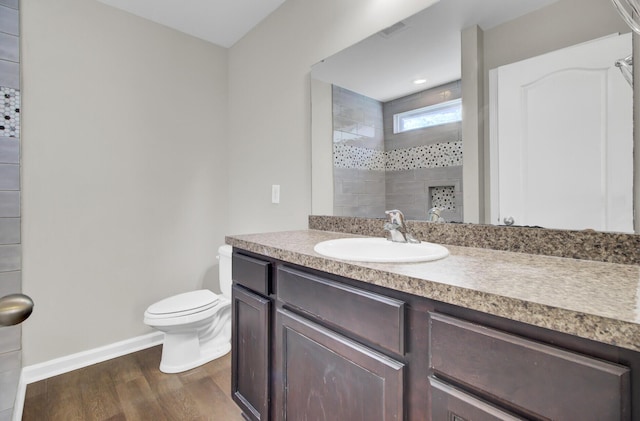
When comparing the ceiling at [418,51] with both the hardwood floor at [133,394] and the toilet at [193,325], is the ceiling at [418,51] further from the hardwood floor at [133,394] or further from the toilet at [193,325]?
the hardwood floor at [133,394]

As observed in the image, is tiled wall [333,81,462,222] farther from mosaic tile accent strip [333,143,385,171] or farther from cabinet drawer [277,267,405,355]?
cabinet drawer [277,267,405,355]

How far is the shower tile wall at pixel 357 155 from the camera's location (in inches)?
61.7

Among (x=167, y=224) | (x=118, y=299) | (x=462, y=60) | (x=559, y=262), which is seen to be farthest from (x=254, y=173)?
(x=559, y=262)

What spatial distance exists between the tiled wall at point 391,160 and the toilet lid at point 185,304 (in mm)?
1067

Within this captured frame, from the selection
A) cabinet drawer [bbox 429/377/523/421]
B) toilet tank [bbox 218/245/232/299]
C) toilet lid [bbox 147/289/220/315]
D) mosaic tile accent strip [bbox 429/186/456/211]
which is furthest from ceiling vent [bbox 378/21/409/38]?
toilet lid [bbox 147/289/220/315]

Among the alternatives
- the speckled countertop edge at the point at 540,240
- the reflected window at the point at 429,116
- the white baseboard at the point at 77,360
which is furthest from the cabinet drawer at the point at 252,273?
the white baseboard at the point at 77,360

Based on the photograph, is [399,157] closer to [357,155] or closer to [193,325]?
[357,155]

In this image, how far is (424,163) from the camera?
4.54 ft

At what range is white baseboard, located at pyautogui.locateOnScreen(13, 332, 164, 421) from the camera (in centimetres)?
178

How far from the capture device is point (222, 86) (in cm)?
272

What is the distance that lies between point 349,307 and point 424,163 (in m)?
0.80

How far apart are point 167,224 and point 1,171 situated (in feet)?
3.18

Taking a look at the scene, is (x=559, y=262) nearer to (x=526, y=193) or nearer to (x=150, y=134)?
(x=526, y=193)

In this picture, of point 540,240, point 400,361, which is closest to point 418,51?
point 540,240
